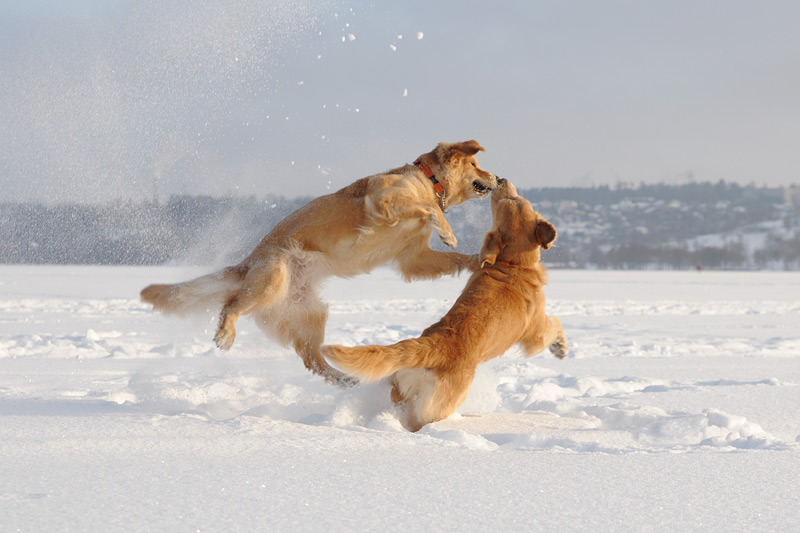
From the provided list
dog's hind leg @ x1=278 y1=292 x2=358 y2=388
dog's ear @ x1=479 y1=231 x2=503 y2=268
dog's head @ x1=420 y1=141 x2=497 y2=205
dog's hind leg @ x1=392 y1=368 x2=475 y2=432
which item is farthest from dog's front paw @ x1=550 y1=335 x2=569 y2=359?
dog's hind leg @ x1=278 y1=292 x2=358 y2=388

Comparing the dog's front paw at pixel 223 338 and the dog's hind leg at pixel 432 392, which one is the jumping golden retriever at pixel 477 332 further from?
the dog's front paw at pixel 223 338

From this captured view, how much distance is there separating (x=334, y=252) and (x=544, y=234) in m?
1.39

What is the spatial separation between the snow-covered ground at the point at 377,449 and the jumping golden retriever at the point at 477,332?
0.60ft

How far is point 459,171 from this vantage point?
4.84m

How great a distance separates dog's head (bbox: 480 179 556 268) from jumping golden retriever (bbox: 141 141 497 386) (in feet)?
1.04

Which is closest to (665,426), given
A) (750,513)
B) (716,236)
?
(750,513)

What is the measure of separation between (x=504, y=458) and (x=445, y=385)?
0.90 m

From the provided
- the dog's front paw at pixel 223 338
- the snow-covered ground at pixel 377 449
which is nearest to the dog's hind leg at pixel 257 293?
the dog's front paw at pixel 223 338

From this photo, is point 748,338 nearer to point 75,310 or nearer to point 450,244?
point 450,244

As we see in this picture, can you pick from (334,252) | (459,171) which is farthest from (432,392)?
(459,171)

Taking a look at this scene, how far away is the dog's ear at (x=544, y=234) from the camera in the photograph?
12.9 feet

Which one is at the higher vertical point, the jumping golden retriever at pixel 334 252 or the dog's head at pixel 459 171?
the dog's head at pixel 459 171

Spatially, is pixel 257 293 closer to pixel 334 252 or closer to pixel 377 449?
pixel 334 252

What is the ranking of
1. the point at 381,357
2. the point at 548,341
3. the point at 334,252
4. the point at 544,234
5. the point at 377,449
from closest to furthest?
the point at 377,449, the point at 381,357, the point at 544,234, the point at 548,341, the point at 334,252
